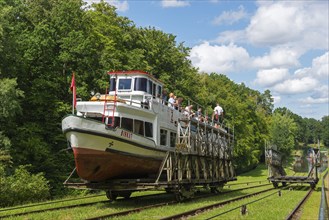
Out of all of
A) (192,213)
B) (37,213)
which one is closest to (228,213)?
(192,213)

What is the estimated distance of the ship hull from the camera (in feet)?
46.8

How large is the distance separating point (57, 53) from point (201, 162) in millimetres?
17015

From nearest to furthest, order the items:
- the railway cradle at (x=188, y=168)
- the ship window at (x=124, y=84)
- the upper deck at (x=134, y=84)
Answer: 1. the railway cradle at (x=188, y=168)
2. the upper deck at (x=134, y=84)
3. the ship window at (x=124, y=84)

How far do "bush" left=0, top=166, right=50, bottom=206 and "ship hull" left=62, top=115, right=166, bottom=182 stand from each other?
260 inches

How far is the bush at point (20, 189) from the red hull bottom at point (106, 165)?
6.60 m

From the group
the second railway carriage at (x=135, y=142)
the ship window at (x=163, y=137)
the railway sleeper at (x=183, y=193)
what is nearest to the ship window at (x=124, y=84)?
the second railway carriage at (x=135, y=142)

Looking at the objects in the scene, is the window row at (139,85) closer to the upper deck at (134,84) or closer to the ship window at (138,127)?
the upper deck at (134,84)

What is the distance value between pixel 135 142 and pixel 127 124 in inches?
35.2

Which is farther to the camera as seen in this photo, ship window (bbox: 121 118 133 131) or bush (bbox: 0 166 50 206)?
bush (bbox: 0 166 50 206)

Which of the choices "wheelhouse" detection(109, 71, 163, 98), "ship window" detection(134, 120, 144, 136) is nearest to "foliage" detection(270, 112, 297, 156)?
"wheelhouse" detection(109, 71, 163, 98)

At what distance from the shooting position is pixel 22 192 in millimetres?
20609

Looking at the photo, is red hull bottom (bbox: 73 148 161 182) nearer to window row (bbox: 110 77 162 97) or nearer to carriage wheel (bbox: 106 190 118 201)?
carriage wheel (bbox: 106 190 118 201)

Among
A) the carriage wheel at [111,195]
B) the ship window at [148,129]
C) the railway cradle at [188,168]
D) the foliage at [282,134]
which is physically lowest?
the carriage wheel at [111,195]

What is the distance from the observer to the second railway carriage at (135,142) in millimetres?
14562
